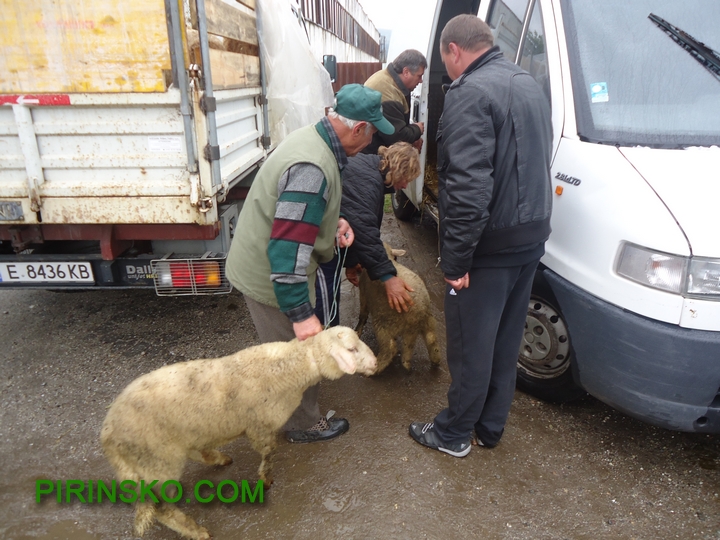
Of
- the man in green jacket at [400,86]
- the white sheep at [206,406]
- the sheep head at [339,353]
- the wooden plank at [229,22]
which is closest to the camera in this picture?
the white sheep at [206,406]

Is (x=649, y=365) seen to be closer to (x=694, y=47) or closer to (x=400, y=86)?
(x=694, y=47)

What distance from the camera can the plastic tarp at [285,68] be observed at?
16.1 ft

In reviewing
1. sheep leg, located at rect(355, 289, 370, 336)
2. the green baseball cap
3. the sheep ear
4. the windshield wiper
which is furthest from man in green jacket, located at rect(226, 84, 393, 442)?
the windshield wiper

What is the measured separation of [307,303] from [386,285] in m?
0.96

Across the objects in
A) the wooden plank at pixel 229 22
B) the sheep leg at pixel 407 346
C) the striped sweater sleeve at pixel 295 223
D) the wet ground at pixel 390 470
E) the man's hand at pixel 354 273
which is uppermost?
the wooden plank at pixel 229 22

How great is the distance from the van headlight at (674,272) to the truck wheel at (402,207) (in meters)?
4.98

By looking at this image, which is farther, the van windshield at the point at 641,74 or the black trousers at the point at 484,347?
the van windshield at the point at 641,74

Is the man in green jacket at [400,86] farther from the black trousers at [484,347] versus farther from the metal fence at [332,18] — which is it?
the metal fence at [332,18]

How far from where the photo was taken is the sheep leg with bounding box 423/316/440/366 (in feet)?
12.2

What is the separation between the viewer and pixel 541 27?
324cm

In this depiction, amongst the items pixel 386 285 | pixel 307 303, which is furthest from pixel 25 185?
pixel 386 285

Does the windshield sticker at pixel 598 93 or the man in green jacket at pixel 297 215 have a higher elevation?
the windshield sticker at pixel 598 93

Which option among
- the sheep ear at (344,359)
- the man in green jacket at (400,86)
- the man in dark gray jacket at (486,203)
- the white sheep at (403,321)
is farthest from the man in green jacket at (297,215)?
the man in green jacket at (400,86)

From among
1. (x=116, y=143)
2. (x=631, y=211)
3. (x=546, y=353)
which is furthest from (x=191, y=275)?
(x=631, y=211)
